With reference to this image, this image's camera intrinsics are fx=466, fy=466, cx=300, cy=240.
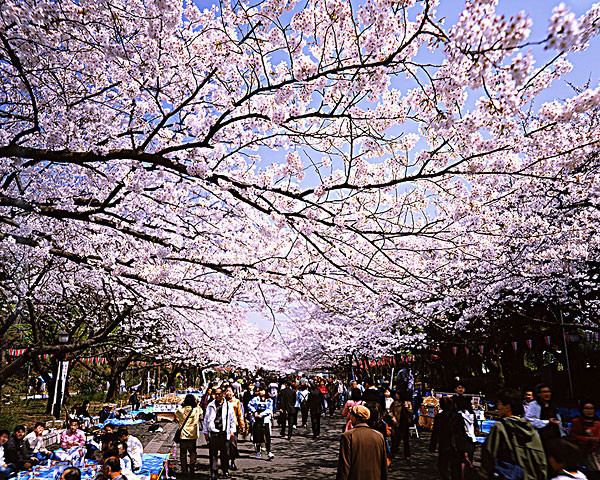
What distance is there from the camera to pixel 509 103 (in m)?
4.63

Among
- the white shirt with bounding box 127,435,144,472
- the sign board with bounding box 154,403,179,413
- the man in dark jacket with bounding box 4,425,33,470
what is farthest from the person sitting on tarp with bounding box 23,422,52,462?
the sign board with bounding box 154,403,179,413

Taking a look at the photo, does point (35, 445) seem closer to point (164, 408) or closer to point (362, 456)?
point (362, 456)

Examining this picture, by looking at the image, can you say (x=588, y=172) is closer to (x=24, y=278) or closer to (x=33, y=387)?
(x=24, y=278)

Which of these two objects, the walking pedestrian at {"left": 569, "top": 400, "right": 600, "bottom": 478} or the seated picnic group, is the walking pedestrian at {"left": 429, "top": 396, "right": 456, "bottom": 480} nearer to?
the walking pedestrian at {"left": 569, "top": 400, "right": 600, "bottom": 478}

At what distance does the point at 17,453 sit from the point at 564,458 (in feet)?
32.9

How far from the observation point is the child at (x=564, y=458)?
4176 mm

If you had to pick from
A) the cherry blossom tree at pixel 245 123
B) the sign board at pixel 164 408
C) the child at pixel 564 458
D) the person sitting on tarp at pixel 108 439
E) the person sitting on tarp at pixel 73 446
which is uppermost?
the cherry blossom tree at pixel 245 123

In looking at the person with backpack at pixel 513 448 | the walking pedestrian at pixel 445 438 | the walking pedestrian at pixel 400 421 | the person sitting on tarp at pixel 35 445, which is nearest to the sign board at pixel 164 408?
the person sitting on tarp at pixel 35 445

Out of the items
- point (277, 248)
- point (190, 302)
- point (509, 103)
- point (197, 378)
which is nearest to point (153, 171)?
point (277, 248)

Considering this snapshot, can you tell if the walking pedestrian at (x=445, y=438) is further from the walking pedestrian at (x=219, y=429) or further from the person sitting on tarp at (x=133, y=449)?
the person sitting on tarp at (x=133, y=449)

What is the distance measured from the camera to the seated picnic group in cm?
607

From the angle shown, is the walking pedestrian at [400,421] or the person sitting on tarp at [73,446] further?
the walking pedestrian at [400,421]

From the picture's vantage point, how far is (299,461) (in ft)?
39.6

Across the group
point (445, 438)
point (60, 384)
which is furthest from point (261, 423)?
point (60, 384)
